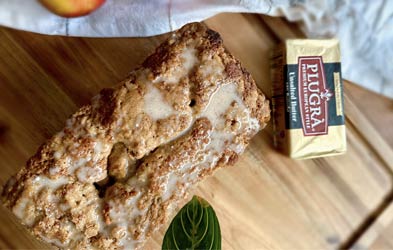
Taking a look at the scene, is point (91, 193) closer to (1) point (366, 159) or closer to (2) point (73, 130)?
(2) point (73, 130)

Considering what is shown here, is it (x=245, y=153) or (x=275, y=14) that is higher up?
(x=275, y=14)

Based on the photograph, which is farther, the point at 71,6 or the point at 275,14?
the point at 275,14

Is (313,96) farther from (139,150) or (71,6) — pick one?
(71,6)

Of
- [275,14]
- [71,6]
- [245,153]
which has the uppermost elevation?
[71,6]

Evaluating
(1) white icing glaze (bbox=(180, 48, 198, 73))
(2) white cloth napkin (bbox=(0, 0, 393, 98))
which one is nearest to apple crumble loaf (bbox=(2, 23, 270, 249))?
(1) white icing glaze (bbox=(180, 48, 198, 73))

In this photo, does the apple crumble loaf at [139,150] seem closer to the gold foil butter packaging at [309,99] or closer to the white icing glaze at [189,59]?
the white icing glaze at [189,59]

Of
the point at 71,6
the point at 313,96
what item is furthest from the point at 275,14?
the point at 71,6

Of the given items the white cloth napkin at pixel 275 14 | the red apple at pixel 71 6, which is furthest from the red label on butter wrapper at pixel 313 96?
A: the red apple at pixel 71 6
